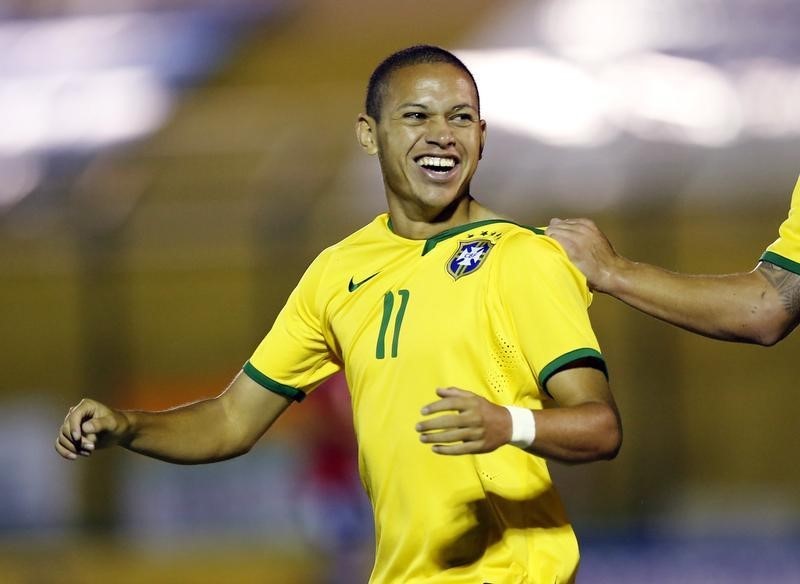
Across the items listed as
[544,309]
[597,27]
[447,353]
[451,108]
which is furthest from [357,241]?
[597,27]

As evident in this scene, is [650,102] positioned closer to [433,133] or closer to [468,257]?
[433,133]

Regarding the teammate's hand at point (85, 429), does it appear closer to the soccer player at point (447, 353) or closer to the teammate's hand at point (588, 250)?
the soccer player at point (447, 353)

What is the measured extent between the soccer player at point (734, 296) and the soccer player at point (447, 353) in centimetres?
54

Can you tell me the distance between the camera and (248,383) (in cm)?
446

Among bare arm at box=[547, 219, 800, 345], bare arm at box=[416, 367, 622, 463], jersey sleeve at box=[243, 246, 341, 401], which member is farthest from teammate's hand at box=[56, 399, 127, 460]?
bare arm at box=[547, 219, 800, 345]

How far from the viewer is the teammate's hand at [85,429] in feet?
12.9

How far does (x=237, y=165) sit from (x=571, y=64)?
3.35 metres

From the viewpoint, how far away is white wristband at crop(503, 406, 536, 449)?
125 inches

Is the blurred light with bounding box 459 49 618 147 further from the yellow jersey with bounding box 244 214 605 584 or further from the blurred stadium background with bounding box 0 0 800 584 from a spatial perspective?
the yellow jersey with bounding box 244 214 605 584

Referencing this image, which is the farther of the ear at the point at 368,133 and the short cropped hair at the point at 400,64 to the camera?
the ear at the point at 368,133

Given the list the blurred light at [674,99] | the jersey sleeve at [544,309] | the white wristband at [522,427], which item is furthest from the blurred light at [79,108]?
the white wristband at [522,427]

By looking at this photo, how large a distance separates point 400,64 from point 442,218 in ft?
1.53

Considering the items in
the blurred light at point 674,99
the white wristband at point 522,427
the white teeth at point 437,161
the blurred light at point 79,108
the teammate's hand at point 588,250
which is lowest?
the white wristband at point 522,427

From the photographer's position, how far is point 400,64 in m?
4.03
